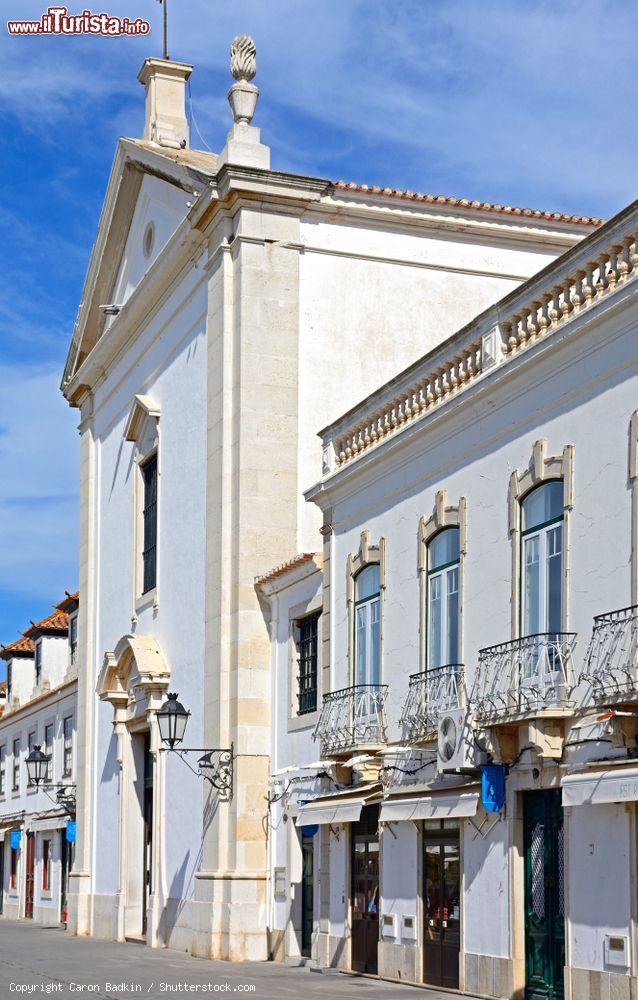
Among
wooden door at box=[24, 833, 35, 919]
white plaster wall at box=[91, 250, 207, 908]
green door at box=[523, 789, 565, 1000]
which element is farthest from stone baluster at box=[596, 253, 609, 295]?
wooden door at box=[24, 833, 35, 919]

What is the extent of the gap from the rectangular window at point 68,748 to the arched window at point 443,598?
78.5 ft

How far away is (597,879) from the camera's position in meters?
14.2

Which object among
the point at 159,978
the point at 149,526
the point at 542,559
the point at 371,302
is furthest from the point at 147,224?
the point at 542,559

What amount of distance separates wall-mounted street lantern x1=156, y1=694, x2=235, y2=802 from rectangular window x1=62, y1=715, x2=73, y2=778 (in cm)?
1710

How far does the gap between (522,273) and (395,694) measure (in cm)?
1051

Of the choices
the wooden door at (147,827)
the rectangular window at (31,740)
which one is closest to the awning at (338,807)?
the wooden door at (147,827)

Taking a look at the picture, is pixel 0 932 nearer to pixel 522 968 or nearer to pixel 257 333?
pixel 257 333

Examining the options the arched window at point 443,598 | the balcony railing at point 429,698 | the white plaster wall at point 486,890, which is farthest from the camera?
the arched window at point 443,598

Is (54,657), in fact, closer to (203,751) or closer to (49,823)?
(49,823)

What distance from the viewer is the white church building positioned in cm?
1582

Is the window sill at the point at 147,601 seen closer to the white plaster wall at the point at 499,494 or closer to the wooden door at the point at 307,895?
the wooden door at the point at 307,895

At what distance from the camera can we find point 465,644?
56.7 feet

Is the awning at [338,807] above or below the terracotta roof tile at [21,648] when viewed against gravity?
below

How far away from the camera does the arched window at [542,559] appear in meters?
15.4
